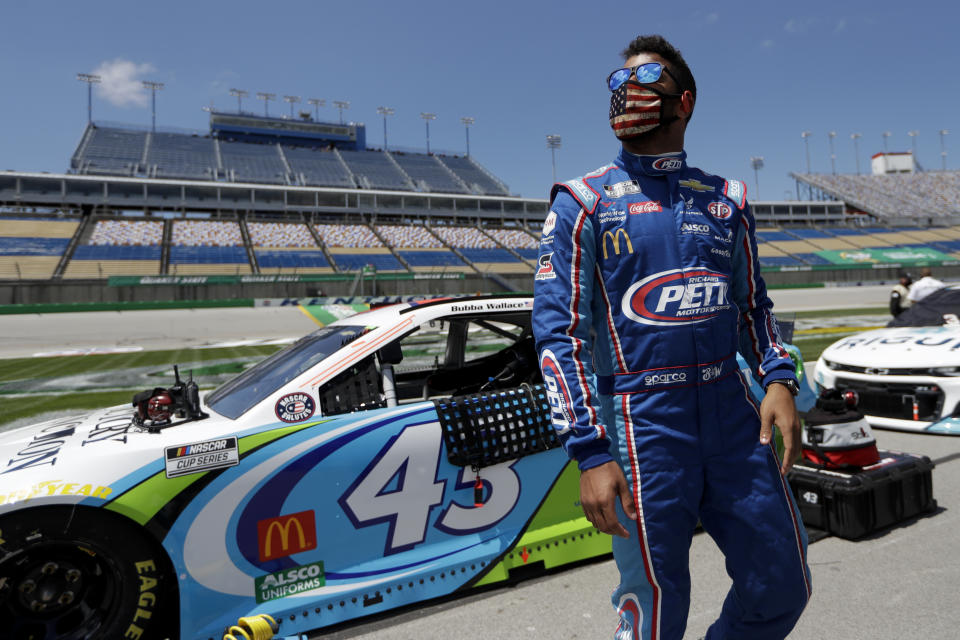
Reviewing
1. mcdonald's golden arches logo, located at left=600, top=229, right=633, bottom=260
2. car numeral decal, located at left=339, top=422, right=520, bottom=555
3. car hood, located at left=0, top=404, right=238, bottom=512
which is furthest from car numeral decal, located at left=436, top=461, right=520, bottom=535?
mcdonald's golden arches logo, located at left=600, top=229, right=633, bottom=260

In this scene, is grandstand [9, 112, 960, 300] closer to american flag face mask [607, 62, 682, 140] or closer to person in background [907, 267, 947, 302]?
person in background [907, 267, 947, 302]

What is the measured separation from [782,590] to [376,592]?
63.6 inches

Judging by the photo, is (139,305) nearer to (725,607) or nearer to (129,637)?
(129,637)

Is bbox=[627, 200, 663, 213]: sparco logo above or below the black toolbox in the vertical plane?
above

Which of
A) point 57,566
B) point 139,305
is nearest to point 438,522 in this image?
point 57,566

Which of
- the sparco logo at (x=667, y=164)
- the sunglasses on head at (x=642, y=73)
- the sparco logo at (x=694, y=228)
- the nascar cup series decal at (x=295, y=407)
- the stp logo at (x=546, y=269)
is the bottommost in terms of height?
the nascar cup series decal at (x=295, y=407)

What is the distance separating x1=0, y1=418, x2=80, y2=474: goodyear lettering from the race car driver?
1956mm

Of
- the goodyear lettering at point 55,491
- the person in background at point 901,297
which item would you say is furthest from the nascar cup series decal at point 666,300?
the person in background at point 901,297

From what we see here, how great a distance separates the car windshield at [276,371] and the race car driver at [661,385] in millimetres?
1544

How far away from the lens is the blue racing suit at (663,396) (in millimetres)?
1478

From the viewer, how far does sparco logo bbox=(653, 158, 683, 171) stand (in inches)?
65.2

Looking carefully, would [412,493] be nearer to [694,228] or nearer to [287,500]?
[287,500]

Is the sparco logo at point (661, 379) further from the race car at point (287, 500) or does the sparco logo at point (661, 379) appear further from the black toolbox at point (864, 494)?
the black toolbox at point (864, 494)

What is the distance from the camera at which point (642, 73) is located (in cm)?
165
